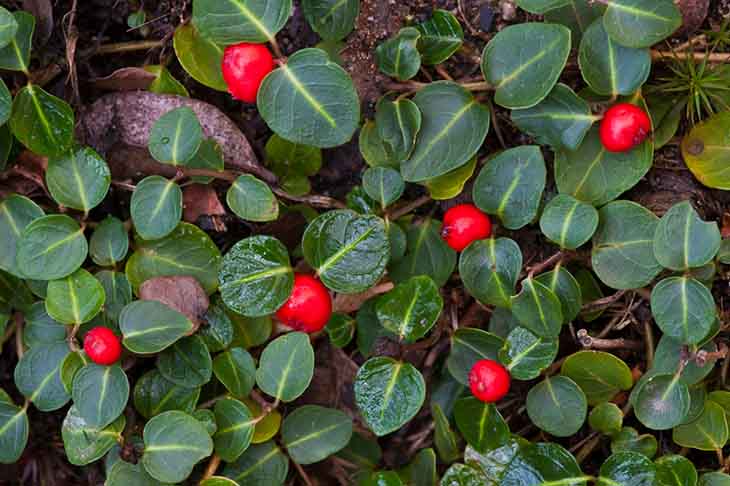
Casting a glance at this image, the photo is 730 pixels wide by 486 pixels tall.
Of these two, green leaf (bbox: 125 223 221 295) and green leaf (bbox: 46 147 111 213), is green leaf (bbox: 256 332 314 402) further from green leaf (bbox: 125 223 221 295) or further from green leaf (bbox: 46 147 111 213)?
green leaf (bbox: 46 147 111 213)

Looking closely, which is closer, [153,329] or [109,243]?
[153,329]

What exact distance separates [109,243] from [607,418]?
1.76 m

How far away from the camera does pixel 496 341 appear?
111 inches

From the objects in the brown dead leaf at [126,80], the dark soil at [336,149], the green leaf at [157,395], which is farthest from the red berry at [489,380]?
the brown dead leaf at [126,80]

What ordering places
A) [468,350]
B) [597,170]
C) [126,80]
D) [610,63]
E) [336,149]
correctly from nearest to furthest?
[610,63] → [597,170] → [468,350] → [126,80] → [336,149]

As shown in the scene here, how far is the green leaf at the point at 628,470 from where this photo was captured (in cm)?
267

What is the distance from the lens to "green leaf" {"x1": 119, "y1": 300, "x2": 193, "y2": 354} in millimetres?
2770

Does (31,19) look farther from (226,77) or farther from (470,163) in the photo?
(470,163)

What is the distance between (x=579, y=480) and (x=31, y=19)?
2.32 m

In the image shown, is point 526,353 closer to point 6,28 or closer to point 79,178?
point 79,178

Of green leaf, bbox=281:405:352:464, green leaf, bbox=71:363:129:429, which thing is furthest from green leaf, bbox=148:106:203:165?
green leaf, bbox=281:405:352:464

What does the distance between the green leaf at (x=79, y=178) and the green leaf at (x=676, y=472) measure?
6.60 feet

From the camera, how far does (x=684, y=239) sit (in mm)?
2605

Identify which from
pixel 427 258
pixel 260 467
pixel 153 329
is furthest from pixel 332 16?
pixel 260 467
